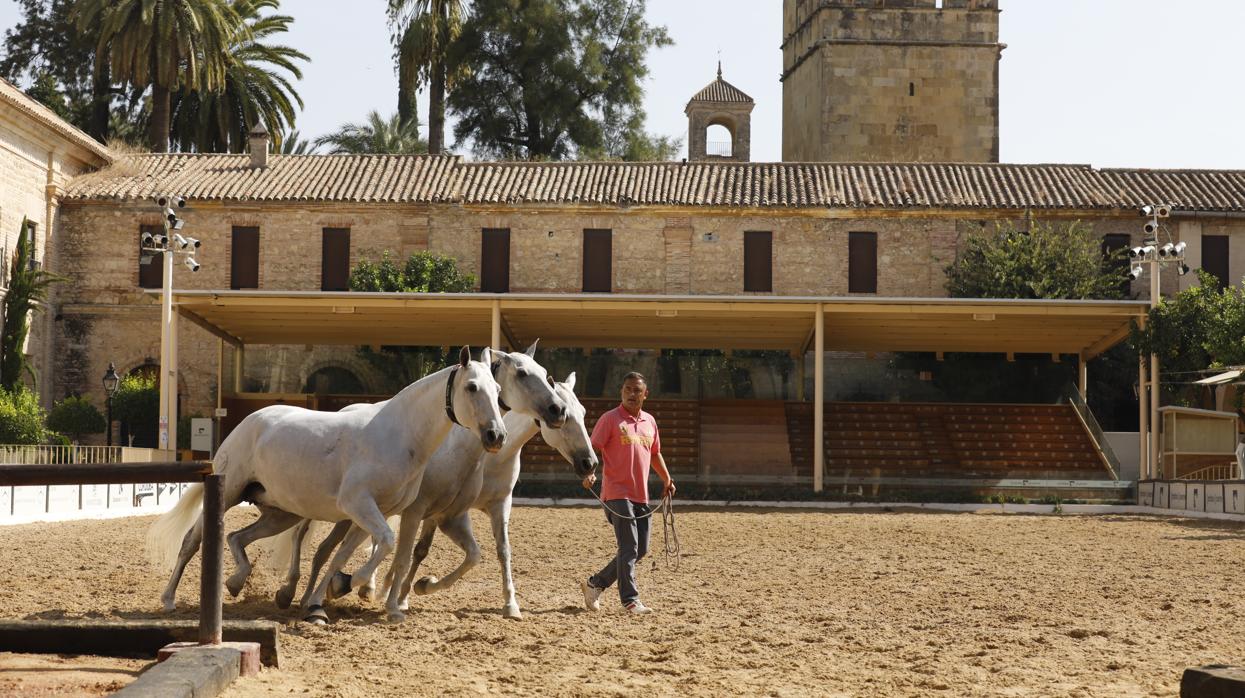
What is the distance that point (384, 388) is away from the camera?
32656 mm

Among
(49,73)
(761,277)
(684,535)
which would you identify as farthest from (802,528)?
(49,73)

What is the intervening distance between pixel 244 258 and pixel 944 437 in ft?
62.9

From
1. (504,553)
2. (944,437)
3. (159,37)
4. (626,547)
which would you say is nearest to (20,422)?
(159,37)

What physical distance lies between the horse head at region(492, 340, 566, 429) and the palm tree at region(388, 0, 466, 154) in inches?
1571

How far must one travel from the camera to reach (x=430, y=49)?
1891 inches

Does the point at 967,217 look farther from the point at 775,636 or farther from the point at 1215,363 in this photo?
the point at 775,636

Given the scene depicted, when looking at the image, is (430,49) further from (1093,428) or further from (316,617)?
(316,617)

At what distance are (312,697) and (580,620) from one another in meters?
3.31

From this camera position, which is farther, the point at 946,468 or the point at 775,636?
the point at 946,468

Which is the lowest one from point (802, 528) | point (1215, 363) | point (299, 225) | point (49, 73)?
point (802, 528)

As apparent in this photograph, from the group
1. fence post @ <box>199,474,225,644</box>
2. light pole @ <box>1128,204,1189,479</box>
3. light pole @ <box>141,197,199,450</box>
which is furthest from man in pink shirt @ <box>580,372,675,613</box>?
light pole @ <box>1128,204,1189,479</box>

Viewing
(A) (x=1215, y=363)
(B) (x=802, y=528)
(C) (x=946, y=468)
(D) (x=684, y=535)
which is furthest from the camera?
(C) (x=946, y=468)

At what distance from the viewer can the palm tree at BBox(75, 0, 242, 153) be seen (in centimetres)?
4088

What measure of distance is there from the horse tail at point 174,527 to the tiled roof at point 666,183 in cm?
2898
